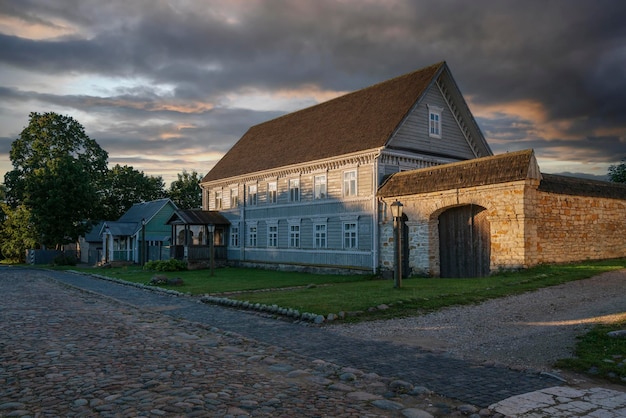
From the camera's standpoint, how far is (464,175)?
20906mm

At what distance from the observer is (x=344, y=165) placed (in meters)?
27.6

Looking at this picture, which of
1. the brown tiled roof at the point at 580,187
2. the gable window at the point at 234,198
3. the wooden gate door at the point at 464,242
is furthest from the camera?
the gable window at the point at 234,198

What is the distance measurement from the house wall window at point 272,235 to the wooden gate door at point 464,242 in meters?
13.4

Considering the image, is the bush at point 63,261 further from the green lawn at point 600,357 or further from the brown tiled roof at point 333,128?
the green lawn at point 600,357

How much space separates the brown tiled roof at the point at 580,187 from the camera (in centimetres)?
2005

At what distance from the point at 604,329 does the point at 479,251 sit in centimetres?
1169

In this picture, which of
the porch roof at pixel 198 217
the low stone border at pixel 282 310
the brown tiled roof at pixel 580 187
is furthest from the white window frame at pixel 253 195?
the brown tiled roof at pixel 580 187

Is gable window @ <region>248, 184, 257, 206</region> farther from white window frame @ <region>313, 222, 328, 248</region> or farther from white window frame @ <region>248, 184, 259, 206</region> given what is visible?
white window frame @ <region>313, 222, 328, 248</region>

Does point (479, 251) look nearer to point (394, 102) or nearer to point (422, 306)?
point (422, 306)

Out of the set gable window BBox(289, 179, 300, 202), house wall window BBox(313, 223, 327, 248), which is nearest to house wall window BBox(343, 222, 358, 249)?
house wall window BBox(313, 223, 327, 248)

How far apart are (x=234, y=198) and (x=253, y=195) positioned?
9.70 feet

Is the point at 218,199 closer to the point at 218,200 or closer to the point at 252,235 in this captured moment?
the point at 218,200

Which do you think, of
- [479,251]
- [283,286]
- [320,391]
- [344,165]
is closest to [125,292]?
[283,286]

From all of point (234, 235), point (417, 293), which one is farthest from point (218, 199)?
point (417, 293)
